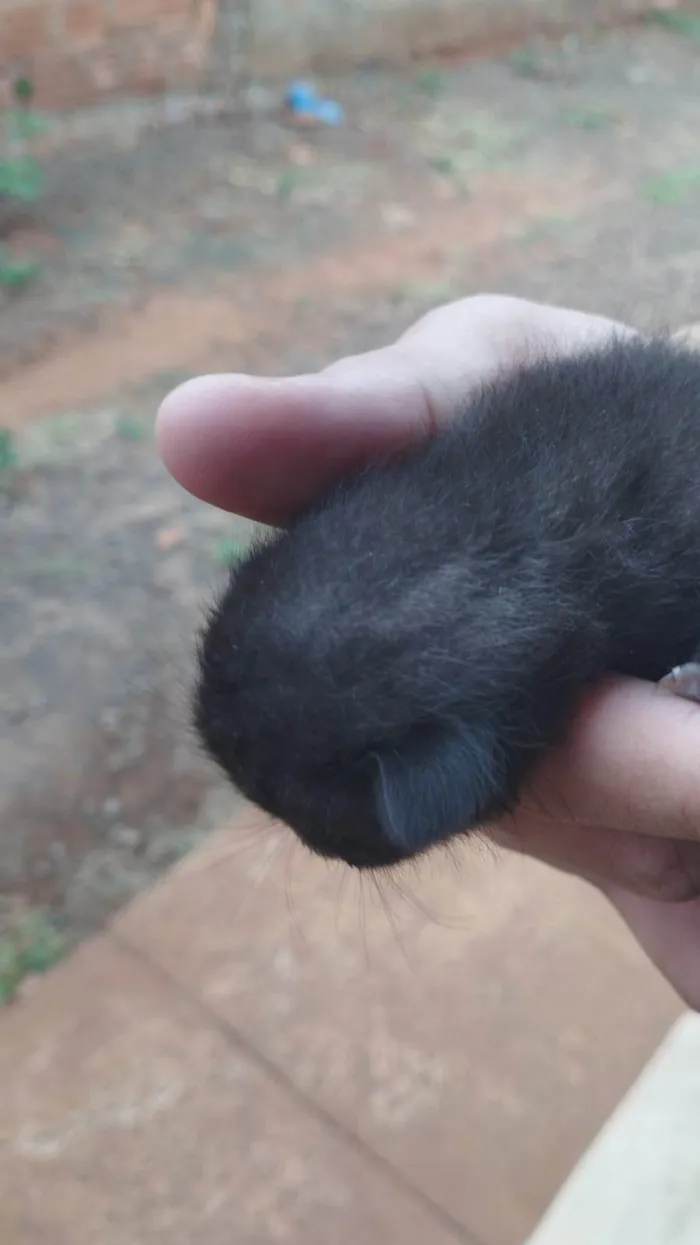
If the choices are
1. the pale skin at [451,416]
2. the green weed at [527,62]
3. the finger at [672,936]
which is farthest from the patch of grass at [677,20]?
the finger at [672,936]

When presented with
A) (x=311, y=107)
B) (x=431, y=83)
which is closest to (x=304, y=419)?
(x=311, y=107)

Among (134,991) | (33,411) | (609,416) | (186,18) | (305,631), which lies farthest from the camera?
(186,18)

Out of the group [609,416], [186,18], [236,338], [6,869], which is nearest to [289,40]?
[186,18]

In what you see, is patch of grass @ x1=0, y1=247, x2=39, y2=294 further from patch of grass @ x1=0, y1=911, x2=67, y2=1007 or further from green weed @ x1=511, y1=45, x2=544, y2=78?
green weed @ x1=511, y1=45, x2=544, y2=78

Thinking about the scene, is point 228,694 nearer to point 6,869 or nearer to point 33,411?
point 6,869

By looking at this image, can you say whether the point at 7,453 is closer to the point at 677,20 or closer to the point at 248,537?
the point at 248,537

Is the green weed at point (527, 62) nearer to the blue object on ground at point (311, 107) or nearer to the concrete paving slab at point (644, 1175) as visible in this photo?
the blue object on ground at point (311, 107)

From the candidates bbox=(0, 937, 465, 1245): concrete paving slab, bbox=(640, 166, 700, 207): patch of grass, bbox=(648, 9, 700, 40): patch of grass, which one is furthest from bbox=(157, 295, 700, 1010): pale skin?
bbox=(648, 9, 700, 40): patch of grass
